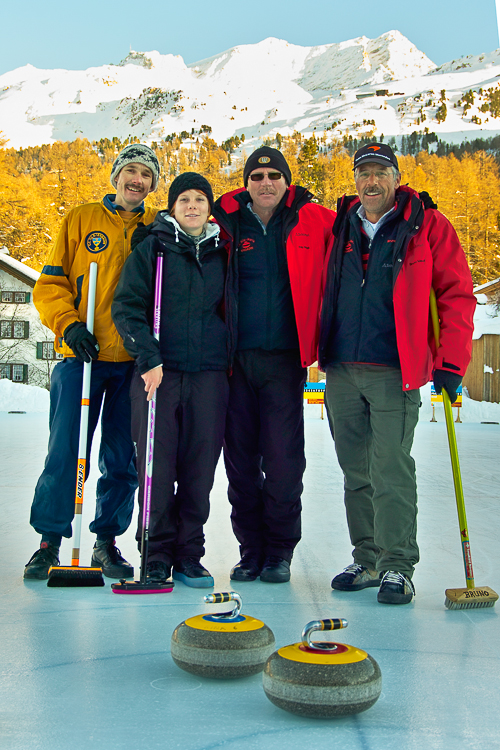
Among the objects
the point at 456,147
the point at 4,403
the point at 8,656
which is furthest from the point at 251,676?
the point at 456,147

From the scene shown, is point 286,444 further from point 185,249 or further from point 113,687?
point 113,687

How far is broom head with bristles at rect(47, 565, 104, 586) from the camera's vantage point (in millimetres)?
2586

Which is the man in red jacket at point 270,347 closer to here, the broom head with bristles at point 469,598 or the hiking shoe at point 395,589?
the hiking shoe at point 395,589

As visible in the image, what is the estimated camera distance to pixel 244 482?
9.87 feet

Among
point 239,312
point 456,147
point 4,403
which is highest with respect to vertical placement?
point 456,147

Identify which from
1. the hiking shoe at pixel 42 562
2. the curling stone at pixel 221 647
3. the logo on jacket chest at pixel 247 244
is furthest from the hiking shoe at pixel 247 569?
the logo on jacket chest at pixel 247 244

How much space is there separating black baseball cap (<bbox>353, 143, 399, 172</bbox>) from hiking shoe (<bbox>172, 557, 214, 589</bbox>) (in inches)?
65.9

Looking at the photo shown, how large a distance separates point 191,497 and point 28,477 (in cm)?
318

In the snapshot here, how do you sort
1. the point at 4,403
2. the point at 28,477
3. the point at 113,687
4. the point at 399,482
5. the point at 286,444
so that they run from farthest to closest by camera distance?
the point at 4,403 < the point at 28,477 < the point at 286,444 < the point at 399,482 < the point at 113,687

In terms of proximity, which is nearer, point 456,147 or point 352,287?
point 352,287

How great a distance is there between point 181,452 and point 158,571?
1.50 ft

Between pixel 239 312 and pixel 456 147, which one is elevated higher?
pixel 456 147

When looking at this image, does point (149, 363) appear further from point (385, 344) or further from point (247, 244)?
point (385, 344)

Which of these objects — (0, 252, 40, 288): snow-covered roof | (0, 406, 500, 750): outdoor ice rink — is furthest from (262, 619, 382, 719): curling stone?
(0, 252, 40, 288): snow-covered roof
